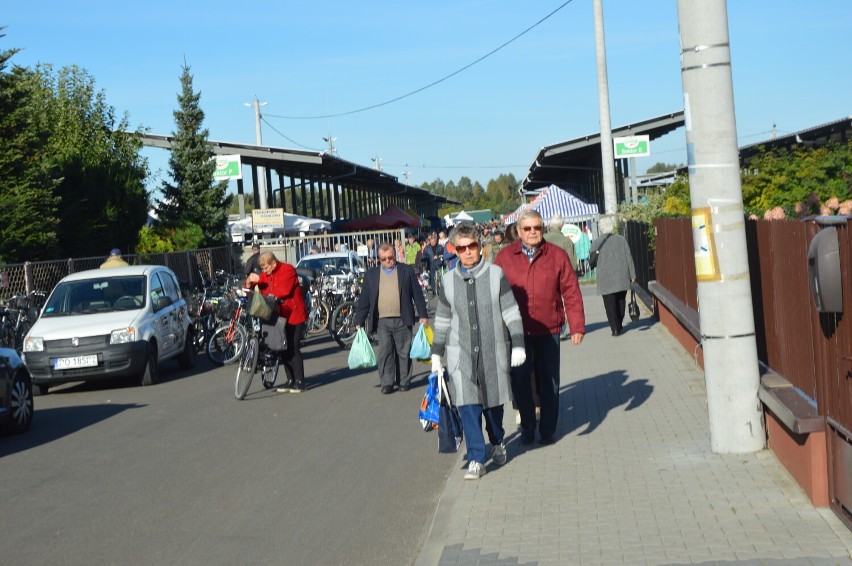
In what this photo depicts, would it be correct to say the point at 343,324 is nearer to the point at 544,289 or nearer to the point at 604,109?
the point at 604,109

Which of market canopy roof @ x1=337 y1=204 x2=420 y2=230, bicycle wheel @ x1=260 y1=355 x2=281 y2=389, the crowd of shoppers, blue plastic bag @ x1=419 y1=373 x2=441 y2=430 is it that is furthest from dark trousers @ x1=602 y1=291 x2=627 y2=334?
market canopy roof @ x1=337 y1=204 x2=420 y2=230

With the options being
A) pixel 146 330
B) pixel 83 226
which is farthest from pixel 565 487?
pixel 83 226

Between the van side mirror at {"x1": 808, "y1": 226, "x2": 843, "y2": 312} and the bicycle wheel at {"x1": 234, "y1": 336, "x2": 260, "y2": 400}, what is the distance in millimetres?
9441

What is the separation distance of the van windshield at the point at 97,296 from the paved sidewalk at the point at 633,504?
8.77m

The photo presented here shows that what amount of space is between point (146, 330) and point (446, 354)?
925 cm

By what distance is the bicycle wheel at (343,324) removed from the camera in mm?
20859

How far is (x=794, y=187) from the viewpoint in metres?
17.8

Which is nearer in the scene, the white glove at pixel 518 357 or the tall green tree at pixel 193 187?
the white glove at pixel 518 357

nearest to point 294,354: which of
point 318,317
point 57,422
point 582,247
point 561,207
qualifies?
point 57,422

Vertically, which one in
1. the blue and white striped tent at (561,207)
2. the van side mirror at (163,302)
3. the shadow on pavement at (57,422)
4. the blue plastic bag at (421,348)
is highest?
the blue and white striped tent at (561,207)

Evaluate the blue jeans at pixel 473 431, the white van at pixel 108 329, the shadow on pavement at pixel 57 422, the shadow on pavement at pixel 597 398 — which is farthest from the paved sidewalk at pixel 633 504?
the white van at pixel 108 329

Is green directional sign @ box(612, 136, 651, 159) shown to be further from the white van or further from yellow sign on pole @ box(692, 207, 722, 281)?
yellow sign on pole @ box(692, 207, 722, 281)

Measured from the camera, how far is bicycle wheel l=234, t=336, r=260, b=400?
46.5 feet

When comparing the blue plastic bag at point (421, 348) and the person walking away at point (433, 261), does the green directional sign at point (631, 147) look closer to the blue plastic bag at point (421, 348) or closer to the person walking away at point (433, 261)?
the person walking away at point (433, 261)
